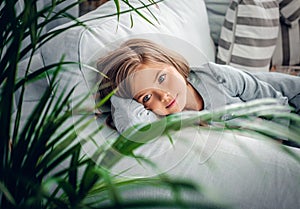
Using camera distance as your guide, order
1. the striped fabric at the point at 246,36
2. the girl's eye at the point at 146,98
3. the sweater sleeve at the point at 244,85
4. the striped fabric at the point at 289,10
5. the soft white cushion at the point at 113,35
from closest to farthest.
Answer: the girl's eye at the point at 146,98
the soft white cushion at the point at 113,35
the sweater sleeve at the point at 244,85
the striped fabric at the point at 246,36
the striped fabric at the point at 289,10

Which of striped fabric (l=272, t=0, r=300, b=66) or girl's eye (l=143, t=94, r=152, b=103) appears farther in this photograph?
striped fabric (l=272, t=0, r=300, b=66)

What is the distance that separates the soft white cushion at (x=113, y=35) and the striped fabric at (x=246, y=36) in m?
0.06

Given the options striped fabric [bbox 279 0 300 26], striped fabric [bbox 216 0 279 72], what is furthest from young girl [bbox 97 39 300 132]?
striped fabric [bbox 279 0 300 26]

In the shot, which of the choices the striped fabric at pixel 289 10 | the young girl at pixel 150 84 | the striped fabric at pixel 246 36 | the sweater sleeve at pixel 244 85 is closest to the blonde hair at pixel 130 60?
the young girl at pixel 150 84

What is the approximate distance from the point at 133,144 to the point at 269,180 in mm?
431

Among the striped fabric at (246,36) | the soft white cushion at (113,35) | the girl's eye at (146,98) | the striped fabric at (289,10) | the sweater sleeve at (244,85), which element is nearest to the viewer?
the girl's eye at (146,98)

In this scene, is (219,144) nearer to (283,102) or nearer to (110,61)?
(110,61)

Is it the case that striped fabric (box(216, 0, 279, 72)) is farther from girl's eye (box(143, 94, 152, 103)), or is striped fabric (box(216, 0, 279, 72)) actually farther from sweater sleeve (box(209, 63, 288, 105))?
girl's eye (box(143, 94, 152, 103))

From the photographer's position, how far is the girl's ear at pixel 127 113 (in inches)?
31.5

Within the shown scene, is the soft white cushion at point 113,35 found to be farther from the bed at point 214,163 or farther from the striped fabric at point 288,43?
the striped fabric at point 288,43

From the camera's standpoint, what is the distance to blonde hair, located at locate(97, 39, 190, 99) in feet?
2.68

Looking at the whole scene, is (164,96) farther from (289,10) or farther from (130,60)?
(289,10)

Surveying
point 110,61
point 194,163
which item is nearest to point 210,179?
point 194,163

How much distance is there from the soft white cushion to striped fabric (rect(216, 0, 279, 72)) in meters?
0.06
